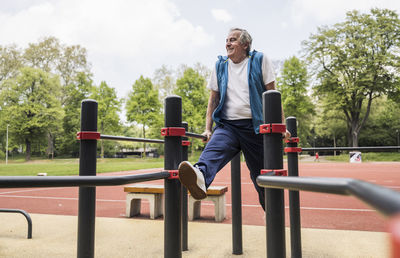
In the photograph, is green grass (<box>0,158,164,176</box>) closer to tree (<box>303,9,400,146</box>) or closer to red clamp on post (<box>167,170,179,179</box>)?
red clamp on post (<box>167,170,179,179</box>)

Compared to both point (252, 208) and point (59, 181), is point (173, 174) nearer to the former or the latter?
point (59, 181)

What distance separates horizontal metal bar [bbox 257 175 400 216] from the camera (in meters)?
0.39

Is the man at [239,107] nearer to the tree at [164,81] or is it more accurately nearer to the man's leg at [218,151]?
the man's leg at [218,151]

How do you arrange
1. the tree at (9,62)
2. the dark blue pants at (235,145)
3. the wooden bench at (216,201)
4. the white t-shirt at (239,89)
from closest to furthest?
1. the dark blue pants at (235,145)
2. the white t-shirt at (239,89)
3. the wooden bench at (216,201)
4. the tree at (9,62)

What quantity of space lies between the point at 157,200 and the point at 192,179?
3.36 m

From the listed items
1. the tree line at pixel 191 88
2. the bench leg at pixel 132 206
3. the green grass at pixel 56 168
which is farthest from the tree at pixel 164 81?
the bench leg at pixel 132 206

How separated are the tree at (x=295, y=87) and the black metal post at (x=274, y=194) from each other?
3249 centimetres

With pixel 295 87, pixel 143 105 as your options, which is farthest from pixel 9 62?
pixel 295 87

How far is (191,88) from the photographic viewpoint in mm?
31641

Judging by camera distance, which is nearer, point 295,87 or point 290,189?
point 290,189

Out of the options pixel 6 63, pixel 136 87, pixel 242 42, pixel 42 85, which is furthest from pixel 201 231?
pixel 6 63

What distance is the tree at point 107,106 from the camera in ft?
105

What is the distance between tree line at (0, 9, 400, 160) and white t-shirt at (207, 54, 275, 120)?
90.7 feet

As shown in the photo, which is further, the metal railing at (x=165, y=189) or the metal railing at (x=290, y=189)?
the metal railing at (x=165, y=189)
